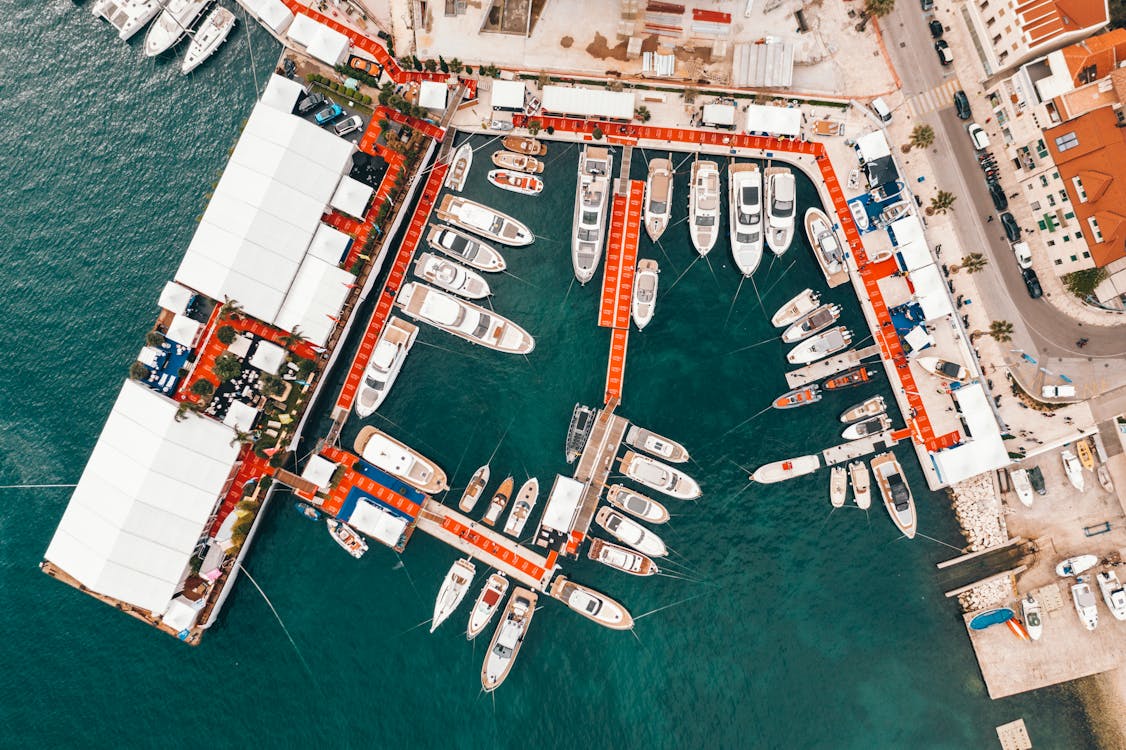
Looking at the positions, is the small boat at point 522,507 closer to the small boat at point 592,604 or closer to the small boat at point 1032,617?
the small boat at point 592,604

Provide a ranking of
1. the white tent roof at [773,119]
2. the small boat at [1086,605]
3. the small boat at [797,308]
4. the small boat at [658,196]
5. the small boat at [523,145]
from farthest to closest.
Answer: the small boat at [523,145], the small boat at [658,196], the small boat at [797,308], the white tent roof at [773,119], the small boat at [1086,605]

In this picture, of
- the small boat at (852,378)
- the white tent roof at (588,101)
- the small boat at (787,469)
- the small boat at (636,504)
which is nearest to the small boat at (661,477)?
the small boat at (636,504)

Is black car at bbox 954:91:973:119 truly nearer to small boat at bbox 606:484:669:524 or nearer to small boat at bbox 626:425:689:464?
small boat at bbox 626:425:689:464

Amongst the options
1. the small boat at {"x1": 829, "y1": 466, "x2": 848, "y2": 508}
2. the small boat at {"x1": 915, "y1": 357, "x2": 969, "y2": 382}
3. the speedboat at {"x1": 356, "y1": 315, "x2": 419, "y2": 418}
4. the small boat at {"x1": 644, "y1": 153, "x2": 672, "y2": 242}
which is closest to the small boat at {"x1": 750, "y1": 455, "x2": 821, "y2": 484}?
the small boat at {"x1": 829, "y1": 466, "x2": 848, "y2": 508}

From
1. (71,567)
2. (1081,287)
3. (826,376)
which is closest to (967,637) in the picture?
(826,376)

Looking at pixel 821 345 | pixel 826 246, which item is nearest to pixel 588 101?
pixel 826 246

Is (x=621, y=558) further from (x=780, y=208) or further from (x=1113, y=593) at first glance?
(x=1113, y=593)
